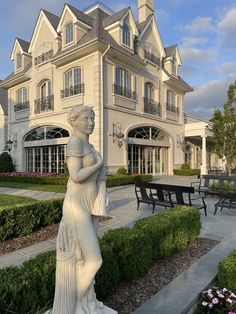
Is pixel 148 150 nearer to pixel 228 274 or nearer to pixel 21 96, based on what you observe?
pixel 21 96

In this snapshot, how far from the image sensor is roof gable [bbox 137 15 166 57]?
2079 cm

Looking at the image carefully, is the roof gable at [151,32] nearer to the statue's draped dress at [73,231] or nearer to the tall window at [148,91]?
the tall window at [148,91]

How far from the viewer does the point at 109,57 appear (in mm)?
16828

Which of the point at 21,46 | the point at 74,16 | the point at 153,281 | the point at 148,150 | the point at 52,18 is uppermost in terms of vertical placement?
the point at 52,18

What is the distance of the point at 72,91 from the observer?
58.6 ft

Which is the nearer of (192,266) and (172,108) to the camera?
(192,266)

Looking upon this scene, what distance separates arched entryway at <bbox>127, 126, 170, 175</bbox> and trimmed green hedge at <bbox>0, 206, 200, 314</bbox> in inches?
557

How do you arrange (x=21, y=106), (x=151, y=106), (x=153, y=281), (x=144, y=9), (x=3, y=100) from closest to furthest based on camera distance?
(x=153, y=281) < (x=151, y=106) < (x=21, y=106) < (x=144, y=9) < (x=3, y=100)

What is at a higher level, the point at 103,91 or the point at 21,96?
the point at 21,96

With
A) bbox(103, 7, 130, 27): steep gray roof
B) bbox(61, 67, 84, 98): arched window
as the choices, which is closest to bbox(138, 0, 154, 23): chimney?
bbox(103, 7, 130, 27): steep gray roof

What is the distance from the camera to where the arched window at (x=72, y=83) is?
17516 mm

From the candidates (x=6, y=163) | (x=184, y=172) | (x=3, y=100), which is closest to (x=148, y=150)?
(x=184, y=172)

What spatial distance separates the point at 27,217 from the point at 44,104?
15.8 metres

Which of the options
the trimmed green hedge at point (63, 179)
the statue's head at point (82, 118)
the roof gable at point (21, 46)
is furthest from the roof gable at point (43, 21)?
the statue's head at point (82, 118)
